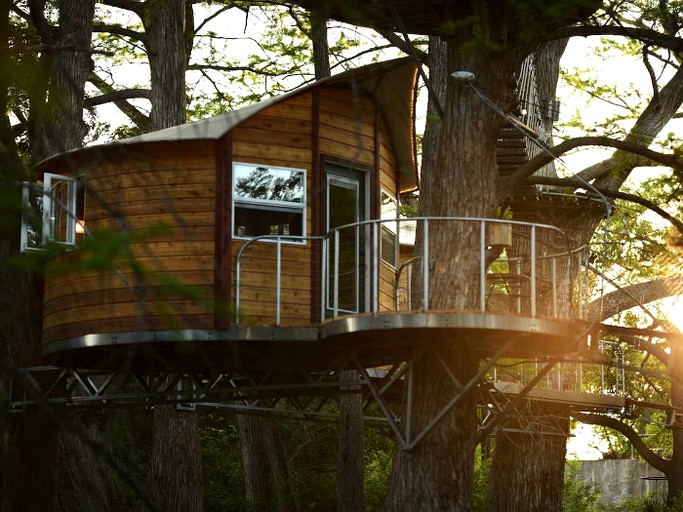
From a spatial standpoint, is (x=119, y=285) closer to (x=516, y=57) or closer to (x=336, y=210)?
(x=336, y=210)

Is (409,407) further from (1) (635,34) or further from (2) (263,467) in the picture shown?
(2) (263,467)

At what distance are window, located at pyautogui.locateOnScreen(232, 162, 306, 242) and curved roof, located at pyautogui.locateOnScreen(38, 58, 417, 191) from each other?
683 millimetres

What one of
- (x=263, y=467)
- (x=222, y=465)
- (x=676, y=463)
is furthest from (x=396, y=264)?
(x=222, y=465)

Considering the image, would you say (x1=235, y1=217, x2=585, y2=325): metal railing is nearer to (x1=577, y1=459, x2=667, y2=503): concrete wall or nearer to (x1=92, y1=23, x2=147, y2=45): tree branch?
(x1=92, y1=23, x2=147, y2=45): tree branch

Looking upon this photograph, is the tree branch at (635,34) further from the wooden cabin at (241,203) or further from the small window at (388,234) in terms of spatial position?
the small window at (388,234)

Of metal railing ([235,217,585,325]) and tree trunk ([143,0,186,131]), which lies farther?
tree trunk ([143,0,186,131])

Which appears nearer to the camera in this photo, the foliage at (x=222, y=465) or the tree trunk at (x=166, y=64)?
the tree trunk at (x=166, y=64)

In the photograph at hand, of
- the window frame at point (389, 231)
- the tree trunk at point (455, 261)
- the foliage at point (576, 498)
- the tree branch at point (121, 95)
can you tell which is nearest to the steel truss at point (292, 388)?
the tree trunk at point (455, 261)

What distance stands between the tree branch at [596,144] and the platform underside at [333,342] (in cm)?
172

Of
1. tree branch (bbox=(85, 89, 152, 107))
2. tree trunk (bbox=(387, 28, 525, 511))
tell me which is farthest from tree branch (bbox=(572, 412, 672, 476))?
tree trunk (bbox=(387, 28, 525, 511))

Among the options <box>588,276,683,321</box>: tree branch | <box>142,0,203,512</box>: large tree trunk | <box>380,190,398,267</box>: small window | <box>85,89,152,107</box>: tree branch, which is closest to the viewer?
<box>380,190,398,267</box>: small window

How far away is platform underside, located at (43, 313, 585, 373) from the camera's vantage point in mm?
13906

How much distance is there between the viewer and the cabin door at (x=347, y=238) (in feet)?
53.6

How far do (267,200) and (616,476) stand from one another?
34449 mm
